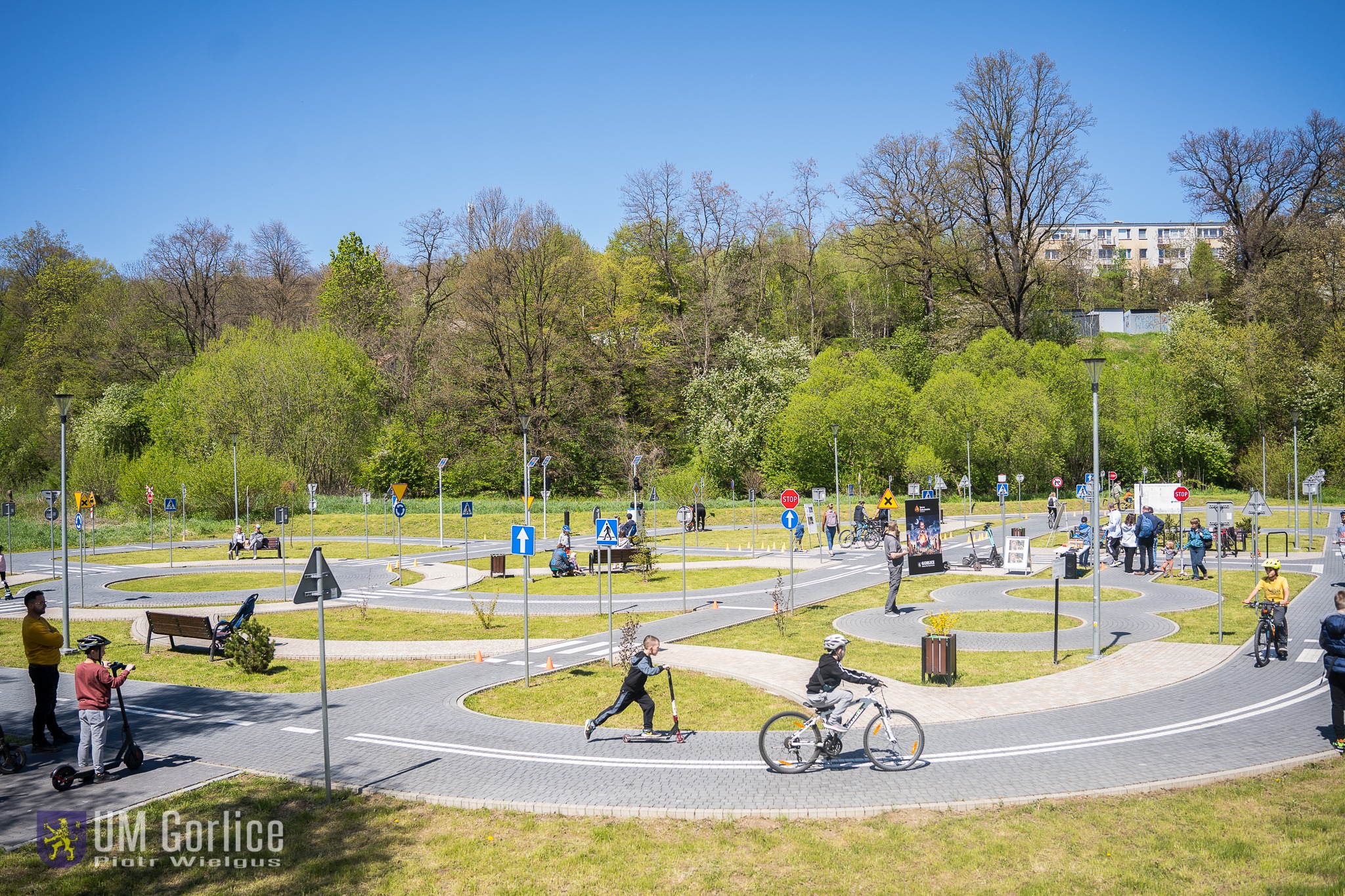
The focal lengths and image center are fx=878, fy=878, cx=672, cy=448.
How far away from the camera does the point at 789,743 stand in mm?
10195

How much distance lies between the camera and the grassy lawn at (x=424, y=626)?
65.7 feet

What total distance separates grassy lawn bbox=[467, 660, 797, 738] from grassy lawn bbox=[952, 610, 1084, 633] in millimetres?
7692

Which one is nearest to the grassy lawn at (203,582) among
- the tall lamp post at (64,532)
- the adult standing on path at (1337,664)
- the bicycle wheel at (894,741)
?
the tall lamp post at (64,532)

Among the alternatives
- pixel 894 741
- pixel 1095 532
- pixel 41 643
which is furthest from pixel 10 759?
pixel 1095 532

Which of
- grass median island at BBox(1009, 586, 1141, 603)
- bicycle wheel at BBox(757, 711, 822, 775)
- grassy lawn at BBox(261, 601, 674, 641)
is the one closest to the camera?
bicycle wheel at BBox(757, 711, 822, 775)

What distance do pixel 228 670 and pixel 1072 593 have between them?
2119 cm

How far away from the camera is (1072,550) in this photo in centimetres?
2744

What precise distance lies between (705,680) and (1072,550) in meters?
17.4

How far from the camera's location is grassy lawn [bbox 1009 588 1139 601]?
77.8ft

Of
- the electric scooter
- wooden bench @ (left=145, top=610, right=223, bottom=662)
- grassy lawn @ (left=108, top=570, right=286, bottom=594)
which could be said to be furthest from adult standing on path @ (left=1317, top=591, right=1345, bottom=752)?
grassy lawn @ (left=108, top=570, right=286, bottom=594)

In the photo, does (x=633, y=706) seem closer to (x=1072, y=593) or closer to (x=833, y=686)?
(x=833, y=686)

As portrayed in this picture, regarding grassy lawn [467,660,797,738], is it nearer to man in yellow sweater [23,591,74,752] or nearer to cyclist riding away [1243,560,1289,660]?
man in yellow sweater [23,591,74,752]

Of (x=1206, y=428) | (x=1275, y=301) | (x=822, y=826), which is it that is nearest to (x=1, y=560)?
(x=822, y=826)

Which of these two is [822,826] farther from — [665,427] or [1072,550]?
[665,427]
